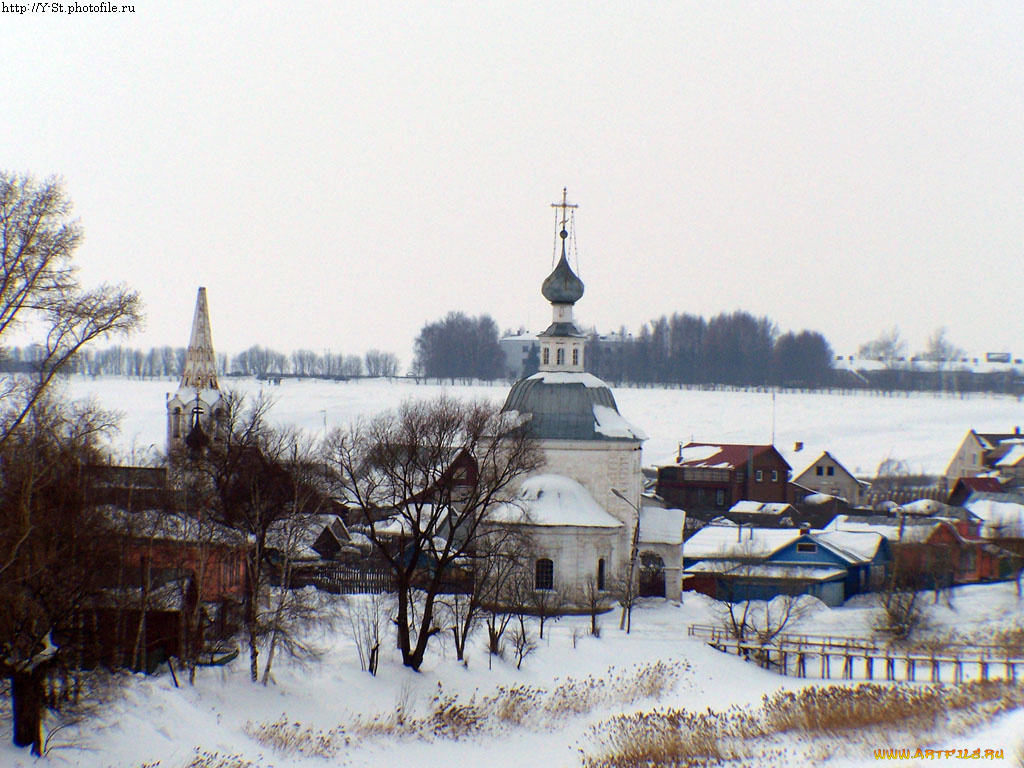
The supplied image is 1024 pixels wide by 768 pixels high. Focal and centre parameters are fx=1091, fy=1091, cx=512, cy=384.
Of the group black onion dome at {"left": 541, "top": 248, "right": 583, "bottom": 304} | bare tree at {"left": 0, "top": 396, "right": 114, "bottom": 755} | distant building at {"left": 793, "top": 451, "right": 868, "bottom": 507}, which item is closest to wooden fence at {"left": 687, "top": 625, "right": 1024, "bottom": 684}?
black onion dome at {"left": 541, "top": 248, "right": 583, "bottom": 304}

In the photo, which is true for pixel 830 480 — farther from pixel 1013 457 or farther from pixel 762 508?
pixel 1013 457

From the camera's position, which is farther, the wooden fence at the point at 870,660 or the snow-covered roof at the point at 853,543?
the snow-covered roof at the point at 853,543

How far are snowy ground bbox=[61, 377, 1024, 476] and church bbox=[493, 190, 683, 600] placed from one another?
28.5 meters

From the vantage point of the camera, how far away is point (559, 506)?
34.2 m

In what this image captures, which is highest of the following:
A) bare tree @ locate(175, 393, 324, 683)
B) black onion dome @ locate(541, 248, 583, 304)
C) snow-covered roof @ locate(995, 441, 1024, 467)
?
black onion dome @ locate(541, 248, 583, 304)

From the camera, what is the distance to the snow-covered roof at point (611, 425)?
119ft

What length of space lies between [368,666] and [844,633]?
617 inches

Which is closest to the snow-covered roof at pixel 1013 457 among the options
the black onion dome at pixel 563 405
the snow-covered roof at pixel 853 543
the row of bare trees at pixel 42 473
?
the snow-covered roof at pixel 853 543

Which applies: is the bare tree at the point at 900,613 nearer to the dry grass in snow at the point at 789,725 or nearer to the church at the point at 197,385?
the dry grass in snow at the point at 789,725

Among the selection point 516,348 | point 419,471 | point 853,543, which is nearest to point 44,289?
point 419,471

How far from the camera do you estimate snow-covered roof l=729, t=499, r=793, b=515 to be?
51.0 meters

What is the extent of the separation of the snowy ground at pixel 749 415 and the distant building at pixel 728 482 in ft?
22.5

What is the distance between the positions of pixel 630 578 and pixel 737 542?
8.56 meters

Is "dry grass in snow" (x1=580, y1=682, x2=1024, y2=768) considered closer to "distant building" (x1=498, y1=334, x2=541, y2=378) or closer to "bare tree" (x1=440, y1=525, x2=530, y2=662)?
"bare tree" (x1=440, y1=525, x2=530, y2=662)
